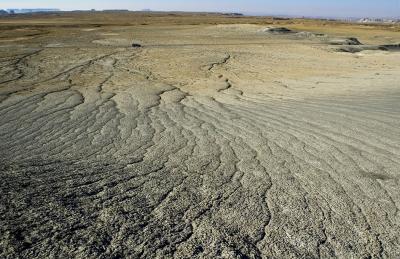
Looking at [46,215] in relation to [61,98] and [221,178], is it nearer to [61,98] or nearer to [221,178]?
[221,178]

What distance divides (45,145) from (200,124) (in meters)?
2.00

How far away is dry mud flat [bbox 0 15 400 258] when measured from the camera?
2447 millimetres

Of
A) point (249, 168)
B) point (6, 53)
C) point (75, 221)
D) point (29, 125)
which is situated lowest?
point (6, 53)

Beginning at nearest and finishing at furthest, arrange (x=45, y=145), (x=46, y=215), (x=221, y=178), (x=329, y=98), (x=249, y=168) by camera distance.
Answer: (x=46, y=215)
(x=221, y=178)
(x=249, y=168)
(x=45, y=145)
(x=329, y=98)

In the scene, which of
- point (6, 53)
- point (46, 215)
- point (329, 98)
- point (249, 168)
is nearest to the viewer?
point (46, 215)

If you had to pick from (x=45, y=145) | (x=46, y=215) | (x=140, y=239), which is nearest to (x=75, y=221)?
(x=46, y=215)

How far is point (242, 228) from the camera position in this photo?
2633 mm

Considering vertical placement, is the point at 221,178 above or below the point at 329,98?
above

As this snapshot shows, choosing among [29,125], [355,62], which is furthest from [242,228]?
[355,62]

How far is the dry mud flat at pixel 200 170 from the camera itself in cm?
245

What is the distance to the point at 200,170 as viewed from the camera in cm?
372

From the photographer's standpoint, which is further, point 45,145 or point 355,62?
point 355,62

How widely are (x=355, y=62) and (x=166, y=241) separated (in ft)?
40.5

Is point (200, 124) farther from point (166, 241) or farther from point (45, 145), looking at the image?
point (166, 241)
